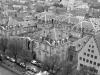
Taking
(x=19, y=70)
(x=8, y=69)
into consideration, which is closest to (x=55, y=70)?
(x=19, y=70)

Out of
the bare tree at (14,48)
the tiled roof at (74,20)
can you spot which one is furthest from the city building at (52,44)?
the tiled roof at (74,20)

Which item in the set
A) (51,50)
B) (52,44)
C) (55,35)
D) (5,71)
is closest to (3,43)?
(5,71)

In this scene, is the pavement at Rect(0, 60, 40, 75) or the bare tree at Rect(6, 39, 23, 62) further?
the bare tree at Rect(6, 39, 23, 62)

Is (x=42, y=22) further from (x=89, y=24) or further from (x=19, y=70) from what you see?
(x=19, y=70)

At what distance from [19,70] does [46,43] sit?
15.5 m

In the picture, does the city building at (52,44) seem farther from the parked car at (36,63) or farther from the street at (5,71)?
the street at (5,71)

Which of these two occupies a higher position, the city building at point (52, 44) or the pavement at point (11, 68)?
the city building at point (52, 44)

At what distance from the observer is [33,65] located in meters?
80.9

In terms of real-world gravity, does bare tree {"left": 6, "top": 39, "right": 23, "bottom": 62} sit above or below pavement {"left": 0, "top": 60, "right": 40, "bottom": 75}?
above

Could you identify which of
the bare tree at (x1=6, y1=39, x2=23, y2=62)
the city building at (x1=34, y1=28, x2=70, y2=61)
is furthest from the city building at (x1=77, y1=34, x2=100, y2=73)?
the bare tree at (x1=6, y1=39, x2=23, y2=62)

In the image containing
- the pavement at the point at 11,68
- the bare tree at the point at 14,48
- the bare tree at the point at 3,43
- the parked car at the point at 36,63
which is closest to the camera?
the pavement at the point at 11,68

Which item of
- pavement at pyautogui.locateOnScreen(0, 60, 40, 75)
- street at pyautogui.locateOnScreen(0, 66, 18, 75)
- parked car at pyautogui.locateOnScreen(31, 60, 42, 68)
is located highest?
parked car at pyautogui.locateOnScreen(31, 60, 42, 68)

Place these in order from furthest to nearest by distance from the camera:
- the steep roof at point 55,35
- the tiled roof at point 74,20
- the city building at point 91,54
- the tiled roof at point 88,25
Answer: the tiled roof at point 74,20, the tiled roof at point 88,25, the steep roof at point 55,35, the city building at point 91,54

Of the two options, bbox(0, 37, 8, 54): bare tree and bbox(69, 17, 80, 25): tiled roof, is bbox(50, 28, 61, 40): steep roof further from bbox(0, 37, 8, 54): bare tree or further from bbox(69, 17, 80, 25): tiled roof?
bbox(69, 17, 80, 25): tiled roof
